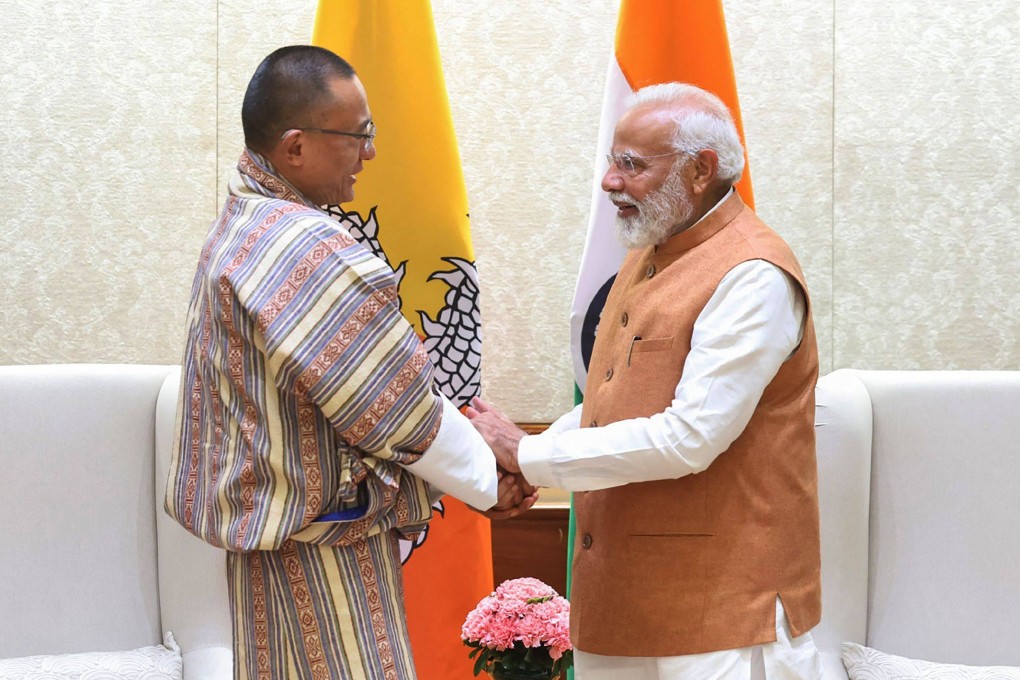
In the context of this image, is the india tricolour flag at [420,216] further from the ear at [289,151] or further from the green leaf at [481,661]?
the ear at [289,151]

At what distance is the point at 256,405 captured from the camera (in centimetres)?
170

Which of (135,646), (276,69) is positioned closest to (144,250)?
(135,646)

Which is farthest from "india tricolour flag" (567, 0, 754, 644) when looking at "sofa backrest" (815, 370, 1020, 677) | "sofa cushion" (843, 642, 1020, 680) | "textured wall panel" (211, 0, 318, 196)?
"textured wall panel" (211, 0, 318, 196)

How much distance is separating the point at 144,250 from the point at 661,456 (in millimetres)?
2149

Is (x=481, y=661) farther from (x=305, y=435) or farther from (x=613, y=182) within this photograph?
(x=613, y=182)

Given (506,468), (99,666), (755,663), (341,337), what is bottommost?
(99,666)

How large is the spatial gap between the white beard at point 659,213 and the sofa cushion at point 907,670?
50.3 inches

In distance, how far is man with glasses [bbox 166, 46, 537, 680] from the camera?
1670 mm

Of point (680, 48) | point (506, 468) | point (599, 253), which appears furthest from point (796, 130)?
point (506, 468)

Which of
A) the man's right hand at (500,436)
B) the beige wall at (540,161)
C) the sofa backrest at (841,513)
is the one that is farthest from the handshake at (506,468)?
the beige wall at (540,161)

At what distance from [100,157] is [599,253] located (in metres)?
1.60

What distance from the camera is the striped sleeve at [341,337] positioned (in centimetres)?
165

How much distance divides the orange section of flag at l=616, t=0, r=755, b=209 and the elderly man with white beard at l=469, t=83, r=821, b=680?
34.2 inches

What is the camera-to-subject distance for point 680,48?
9.54 ft
